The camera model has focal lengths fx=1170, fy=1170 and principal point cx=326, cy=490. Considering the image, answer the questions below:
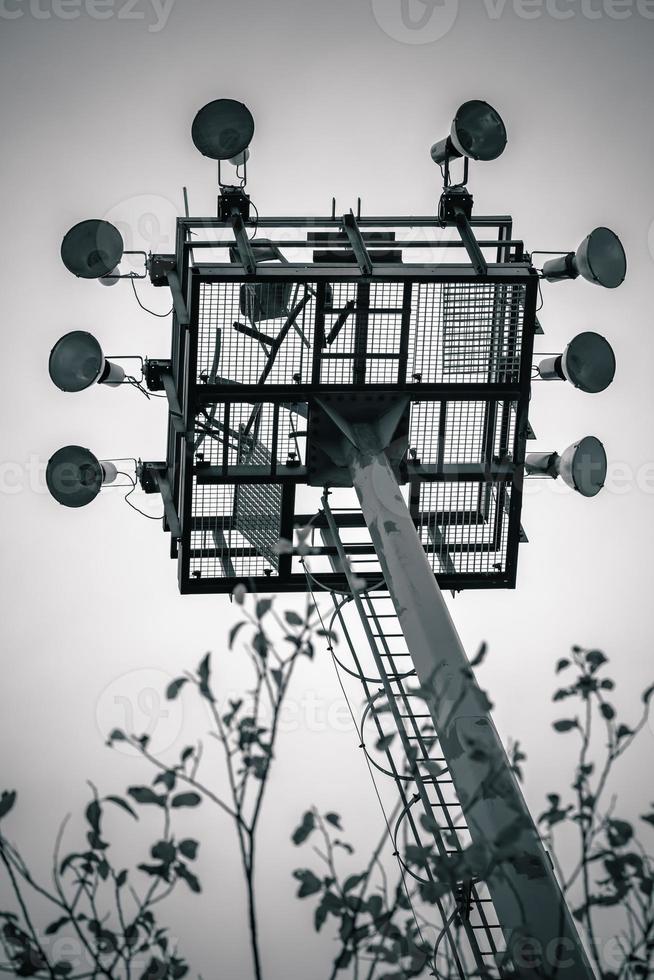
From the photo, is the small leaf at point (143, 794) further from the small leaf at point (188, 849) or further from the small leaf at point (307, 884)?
the small leaf at point (307, 884)

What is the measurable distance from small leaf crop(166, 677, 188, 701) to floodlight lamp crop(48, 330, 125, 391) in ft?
23.1

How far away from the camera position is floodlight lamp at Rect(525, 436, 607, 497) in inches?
443

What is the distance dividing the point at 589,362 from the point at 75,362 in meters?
4.93

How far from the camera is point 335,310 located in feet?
35.6

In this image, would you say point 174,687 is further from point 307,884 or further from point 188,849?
point 307,884

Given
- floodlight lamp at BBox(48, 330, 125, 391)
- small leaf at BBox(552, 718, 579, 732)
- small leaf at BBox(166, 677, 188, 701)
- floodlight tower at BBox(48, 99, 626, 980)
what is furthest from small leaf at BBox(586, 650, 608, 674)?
floodlight lamp at BBox(48, 330, 125, 391)

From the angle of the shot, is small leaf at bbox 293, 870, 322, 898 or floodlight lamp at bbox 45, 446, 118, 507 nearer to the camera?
small leaf at bbox 293, 870, 322, 898

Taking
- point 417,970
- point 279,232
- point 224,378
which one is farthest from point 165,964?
point 279,232

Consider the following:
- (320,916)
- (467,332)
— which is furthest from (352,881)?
(467,332)

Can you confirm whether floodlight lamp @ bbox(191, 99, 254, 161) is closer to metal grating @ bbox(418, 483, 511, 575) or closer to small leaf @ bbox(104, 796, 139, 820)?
metal grating @ bbox(418, 483, 511, 575)

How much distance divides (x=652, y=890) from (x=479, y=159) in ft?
26.5

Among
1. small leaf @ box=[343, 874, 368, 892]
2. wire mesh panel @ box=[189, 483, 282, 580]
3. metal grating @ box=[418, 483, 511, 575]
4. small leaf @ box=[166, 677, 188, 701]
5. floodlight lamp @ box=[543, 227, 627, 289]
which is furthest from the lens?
metal grating @ box=[418, 483, 511, 575]

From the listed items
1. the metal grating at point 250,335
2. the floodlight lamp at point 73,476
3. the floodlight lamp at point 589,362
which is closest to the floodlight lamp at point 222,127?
the metal grating at point 250,335

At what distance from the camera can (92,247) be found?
11.3 meters
